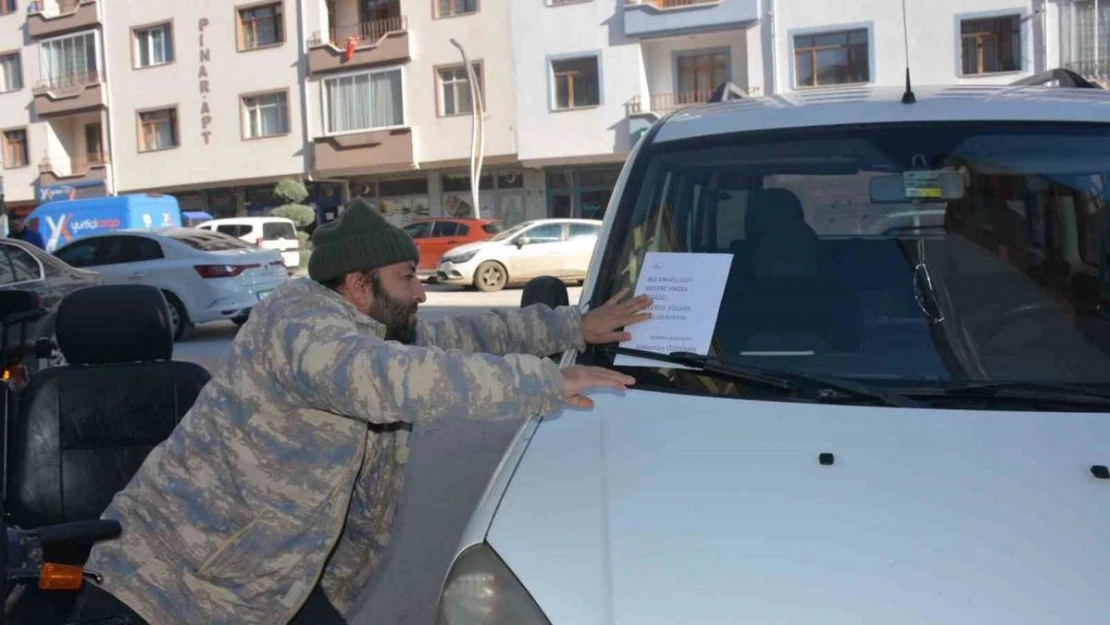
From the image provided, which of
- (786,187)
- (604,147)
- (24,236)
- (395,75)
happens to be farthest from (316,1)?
(786,187)

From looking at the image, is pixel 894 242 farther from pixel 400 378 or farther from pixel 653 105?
pixel 653 105

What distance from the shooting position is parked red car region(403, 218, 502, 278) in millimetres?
24469

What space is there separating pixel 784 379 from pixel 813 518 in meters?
0.61

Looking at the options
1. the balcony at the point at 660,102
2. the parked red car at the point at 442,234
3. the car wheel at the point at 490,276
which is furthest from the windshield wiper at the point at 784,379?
the balcony at the point at 660,102

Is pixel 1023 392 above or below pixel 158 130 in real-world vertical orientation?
below

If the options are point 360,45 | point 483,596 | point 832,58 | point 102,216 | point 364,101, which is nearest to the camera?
point 483,596

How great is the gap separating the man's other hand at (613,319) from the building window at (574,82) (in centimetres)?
2876

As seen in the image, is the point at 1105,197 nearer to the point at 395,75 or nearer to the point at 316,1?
the point at 395,75

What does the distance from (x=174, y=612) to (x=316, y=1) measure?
35.0 m

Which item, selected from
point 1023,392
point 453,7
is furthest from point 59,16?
point 1023,392

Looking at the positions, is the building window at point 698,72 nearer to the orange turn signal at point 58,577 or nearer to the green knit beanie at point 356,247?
the green knit beanie at point 356,247

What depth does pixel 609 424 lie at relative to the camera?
2.46m

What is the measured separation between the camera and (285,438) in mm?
2393

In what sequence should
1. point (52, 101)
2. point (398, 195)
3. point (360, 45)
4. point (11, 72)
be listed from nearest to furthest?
point (360, 45) → point (398, 195) → point (52, 101) → point (11, 72)
